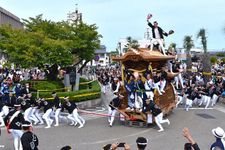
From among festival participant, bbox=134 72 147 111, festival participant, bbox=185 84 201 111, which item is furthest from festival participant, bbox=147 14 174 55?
festival participant, bbox=134 72 147 111

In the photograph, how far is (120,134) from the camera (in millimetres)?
14672

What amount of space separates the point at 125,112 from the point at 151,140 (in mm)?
3111

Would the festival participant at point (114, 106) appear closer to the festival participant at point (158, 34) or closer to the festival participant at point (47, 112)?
the festival participant at point (47, 112)

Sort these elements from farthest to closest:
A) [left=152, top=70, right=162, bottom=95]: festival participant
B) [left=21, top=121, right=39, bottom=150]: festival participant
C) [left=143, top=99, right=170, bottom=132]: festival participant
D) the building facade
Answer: the building facade, [left=152, top=70, right=162, bottom=95]: festival participant, [left=143, top=99, right=170, bottom=132]: festival participant, [left=21, top=121, right=39, bottom=150]: festival participant

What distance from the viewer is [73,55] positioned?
2511cm

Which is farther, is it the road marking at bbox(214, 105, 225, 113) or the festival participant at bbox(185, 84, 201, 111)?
the festival participant at bbox(185, 84, 201, 111)

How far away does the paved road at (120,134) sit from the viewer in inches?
507

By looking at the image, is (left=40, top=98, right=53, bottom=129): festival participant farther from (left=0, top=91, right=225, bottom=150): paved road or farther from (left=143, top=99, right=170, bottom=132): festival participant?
(left=143, top=99, right=170, bottom=132): festival participant

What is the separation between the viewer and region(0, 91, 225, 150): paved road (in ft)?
42.3

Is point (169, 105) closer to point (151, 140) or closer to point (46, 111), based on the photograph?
point (151, 140)

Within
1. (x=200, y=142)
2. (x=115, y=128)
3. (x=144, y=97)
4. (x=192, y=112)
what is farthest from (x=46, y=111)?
(x=192, y=112)

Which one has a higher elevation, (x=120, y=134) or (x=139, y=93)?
(x=139, y=93)

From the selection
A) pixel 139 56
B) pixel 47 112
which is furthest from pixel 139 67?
pixel 47 112

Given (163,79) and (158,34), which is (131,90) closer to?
(163,79)
